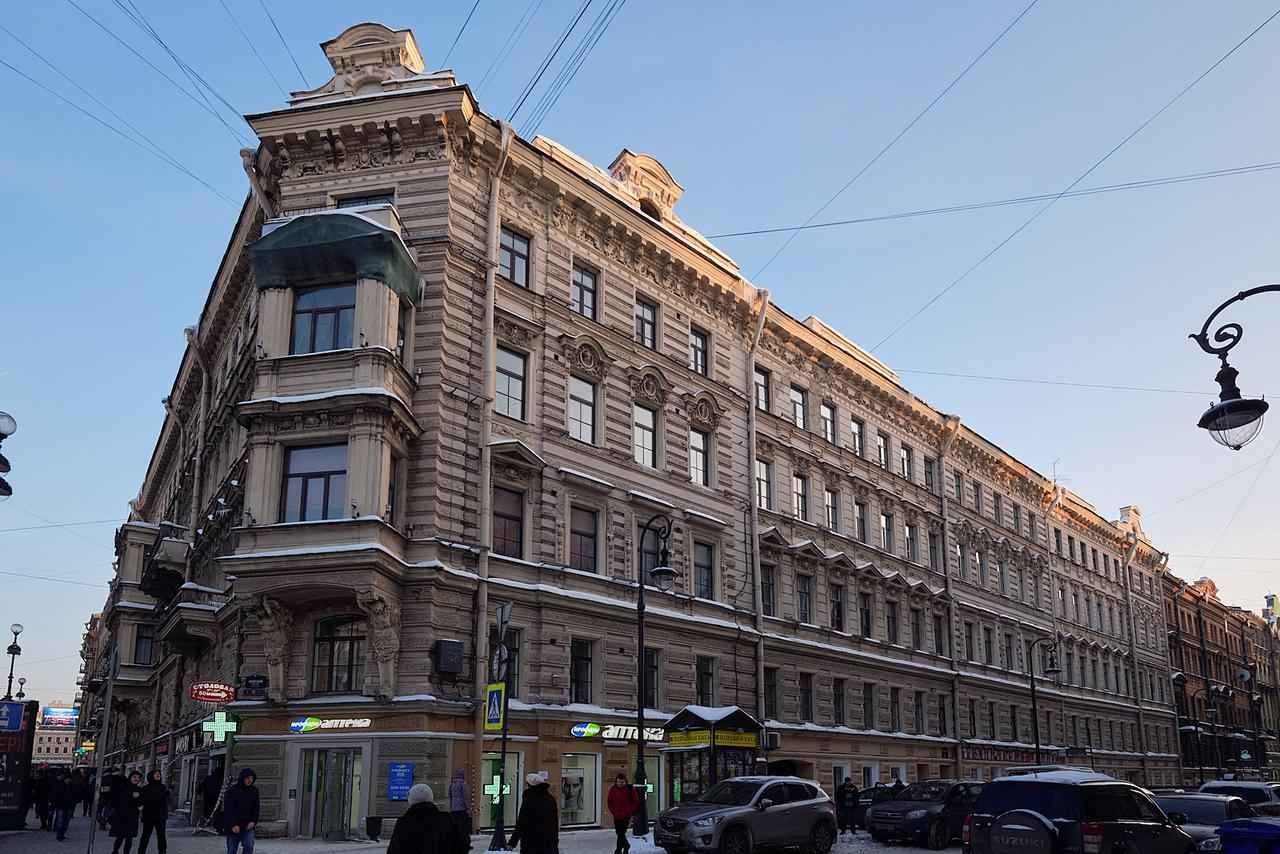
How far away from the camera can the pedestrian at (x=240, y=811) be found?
1775 cm

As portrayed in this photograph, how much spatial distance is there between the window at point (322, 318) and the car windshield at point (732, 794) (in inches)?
522

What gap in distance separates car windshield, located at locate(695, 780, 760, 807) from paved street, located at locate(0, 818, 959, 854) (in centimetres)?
152

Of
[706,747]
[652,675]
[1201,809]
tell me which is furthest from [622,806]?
[1201,809]

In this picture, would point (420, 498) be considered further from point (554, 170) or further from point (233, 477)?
point (554, 170)

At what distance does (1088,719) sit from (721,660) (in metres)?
38.3

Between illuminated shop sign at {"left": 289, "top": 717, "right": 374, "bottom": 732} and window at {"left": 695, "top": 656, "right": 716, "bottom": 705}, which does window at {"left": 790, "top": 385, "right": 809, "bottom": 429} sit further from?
illuminated shop sign at {"left": 289, "top": 717, "right": 374, "bottom": 732}

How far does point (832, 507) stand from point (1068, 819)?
27.6m

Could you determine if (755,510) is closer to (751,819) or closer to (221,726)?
(751,819)

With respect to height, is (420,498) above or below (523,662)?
above

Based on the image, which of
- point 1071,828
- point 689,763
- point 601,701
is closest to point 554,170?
point 601,701

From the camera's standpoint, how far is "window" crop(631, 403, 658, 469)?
33.4 metres

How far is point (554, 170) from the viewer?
31.1 m

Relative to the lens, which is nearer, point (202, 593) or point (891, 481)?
point (202, 593)

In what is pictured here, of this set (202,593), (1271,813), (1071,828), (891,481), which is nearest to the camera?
(1071,828)
